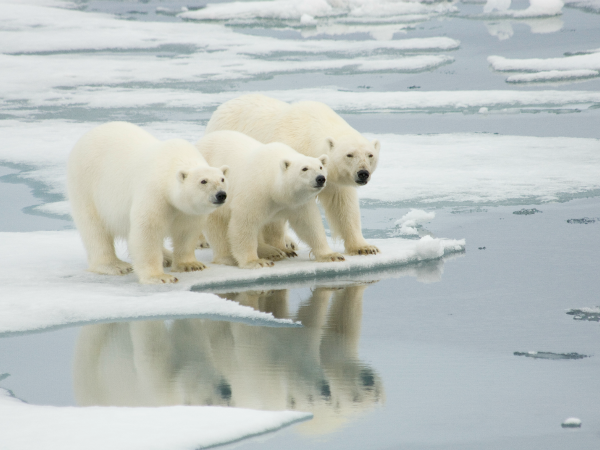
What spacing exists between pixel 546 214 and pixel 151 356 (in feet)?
12.9

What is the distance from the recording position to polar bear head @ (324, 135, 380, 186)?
5270 mm

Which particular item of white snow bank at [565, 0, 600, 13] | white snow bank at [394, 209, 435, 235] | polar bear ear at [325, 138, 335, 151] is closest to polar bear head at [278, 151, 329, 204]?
polar bear ear at [325, 138, 335, 151]

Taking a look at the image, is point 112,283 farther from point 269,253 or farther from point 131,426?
point 131,426

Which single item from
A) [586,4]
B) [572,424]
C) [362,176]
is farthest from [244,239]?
[586,4]

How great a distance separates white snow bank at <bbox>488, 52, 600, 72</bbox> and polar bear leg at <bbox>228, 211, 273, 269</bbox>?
409 inches

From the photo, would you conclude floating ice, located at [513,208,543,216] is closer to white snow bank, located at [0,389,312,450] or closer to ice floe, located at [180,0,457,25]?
white snow bank, located at [0,389,312,450]

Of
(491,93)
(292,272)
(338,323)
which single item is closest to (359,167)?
(292,272)

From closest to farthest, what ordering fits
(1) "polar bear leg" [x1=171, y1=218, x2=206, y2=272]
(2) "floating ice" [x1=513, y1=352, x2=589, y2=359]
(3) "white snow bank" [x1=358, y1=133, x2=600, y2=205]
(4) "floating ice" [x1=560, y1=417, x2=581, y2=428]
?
1. (4) "floating ice" [x1=560, y1=417, x2=581, y2=428]
2. (2) "floating ice" [x1=513, y1=352, x2=589, y2=359]
3. (1) "polar bear leg" [x1=171, y1=218, x2=206, y2=272]
4. (3) "white snow bank" [x1=358, y1=133, x2=600, y2=205]

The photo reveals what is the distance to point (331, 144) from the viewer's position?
5426 millimetres

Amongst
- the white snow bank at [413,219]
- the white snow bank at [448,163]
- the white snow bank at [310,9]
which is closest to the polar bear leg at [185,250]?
the white snow bank at [413,219]

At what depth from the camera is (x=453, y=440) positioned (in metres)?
2.74

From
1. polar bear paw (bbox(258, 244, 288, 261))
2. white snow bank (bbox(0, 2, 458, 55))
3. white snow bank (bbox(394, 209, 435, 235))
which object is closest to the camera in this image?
polar bear paw (bbox(258, 244, 288, 261))

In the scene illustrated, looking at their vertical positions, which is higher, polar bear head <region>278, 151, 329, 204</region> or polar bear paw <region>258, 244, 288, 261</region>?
polar bear head <region>278, 151, 329, 204</region>

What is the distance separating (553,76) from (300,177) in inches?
386
